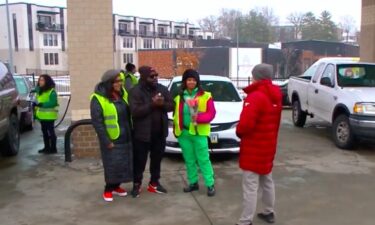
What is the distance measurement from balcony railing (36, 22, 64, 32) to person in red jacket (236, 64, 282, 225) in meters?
72.2

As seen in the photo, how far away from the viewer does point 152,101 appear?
18.9ft

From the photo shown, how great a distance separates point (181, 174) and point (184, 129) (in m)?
1.47

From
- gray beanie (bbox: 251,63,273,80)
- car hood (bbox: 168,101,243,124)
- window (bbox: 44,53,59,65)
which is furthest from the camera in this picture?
window (bbox: 44,53,59,65)

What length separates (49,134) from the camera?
8742 mm

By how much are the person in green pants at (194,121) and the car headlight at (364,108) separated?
12.1 ft

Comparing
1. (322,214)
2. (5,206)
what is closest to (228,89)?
(322,214)

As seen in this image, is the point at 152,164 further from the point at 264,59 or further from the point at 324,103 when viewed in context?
the point at 264,59

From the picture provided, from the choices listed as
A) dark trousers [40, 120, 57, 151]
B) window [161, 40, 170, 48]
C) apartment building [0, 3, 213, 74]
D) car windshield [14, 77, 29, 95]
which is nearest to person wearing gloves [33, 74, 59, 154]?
dark trousers [40, 120, 57, 151]

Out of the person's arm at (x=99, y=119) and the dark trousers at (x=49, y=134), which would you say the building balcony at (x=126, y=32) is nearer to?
the dark trousers at (x=49, y=134)

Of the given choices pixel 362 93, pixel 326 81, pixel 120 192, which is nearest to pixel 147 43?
pixel 326 81

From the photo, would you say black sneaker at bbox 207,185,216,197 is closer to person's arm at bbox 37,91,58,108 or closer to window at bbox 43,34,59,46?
person's arm at bbox 37,91,58,108

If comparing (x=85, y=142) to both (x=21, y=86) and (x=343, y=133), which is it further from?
(x=21, y=86)

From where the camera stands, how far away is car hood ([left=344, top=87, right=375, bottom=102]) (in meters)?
8.35

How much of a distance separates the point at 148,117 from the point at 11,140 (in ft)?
12.8
